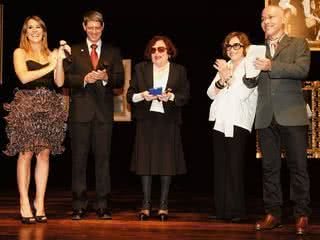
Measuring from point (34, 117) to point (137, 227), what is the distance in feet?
3.47

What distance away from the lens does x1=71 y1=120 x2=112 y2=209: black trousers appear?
527 centimetres

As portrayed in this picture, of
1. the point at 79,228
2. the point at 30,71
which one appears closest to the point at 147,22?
the point at 30,71

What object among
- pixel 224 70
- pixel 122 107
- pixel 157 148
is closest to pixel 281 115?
pixel 224 70

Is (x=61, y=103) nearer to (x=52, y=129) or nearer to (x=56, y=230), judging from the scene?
(x=52, y=129)

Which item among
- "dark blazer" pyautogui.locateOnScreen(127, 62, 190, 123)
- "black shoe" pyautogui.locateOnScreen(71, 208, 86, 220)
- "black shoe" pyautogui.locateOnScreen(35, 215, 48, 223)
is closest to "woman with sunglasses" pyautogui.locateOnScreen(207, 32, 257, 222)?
"dark blazer" pyautogui.locateOnScreen(127, 62, 190, 123)

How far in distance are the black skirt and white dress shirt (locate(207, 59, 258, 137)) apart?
0.37 m

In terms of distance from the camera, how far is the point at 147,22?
809 centimetres

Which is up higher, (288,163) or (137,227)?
(288,163)

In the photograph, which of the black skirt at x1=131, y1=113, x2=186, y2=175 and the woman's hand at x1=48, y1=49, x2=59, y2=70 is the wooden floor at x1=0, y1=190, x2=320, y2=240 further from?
the woman's hand at x1=48, y1=49, x2=59, y2=70

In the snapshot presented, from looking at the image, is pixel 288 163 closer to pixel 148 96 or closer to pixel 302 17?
pixel 148 96

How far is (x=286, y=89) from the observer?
4699 mm

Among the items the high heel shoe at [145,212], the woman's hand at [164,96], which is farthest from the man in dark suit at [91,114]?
the woman's hand at [164,96]

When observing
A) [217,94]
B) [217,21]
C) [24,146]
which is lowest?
[24,146]

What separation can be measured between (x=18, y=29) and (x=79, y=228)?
4142 millimetres
